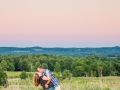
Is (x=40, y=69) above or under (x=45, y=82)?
above

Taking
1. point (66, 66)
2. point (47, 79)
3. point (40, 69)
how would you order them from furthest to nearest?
point (66, 66) < point (40, 69) < point (47, 79)

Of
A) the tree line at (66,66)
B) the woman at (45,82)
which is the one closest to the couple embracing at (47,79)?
the woman at (45,82)

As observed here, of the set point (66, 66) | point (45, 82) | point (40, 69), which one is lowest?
point (66, 66)

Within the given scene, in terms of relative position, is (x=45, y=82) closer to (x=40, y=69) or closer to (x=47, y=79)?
(x=47, y=79)

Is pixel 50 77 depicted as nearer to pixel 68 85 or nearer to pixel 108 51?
pixel 68 85

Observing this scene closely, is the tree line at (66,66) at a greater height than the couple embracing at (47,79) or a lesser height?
lesser

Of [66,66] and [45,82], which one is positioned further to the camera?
[66,66]

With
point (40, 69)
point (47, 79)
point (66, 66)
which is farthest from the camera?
point (66, 66)

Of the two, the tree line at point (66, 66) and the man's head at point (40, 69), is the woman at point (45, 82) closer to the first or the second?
the man's head at point (40, 69)

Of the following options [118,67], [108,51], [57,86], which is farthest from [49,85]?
[108,51]

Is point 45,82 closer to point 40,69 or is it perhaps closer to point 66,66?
point 40,69

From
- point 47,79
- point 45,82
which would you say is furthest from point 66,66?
point 47,79

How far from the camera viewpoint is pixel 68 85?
9617mm

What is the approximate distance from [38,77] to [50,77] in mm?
328
